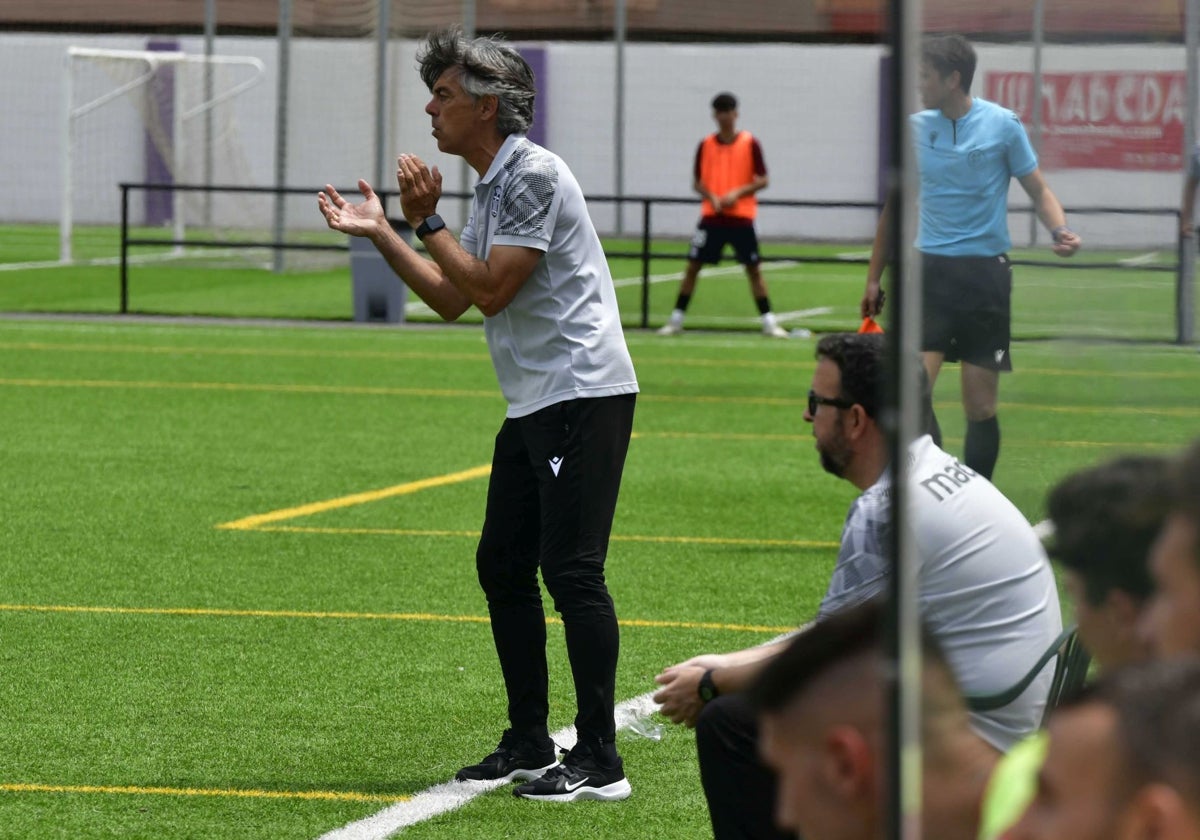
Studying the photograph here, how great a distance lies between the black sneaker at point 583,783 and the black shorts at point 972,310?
1875 mm

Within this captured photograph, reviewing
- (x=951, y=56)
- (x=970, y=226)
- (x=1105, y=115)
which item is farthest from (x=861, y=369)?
(x=951, y=56)

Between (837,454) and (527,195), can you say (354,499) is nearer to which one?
(527,195)

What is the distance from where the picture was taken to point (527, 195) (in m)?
5.32

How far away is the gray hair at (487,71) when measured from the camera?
5355mm

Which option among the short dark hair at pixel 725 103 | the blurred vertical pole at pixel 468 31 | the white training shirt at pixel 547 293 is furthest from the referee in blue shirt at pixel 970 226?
the blurred vertical pole at pixel 468 31

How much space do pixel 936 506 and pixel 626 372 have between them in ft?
6.21

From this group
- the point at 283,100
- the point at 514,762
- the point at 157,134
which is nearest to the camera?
the point at 514,762

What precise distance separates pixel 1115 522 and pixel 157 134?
3151 cm

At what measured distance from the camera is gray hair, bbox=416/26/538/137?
5.36 metres

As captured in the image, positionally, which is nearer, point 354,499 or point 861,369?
point 861,369

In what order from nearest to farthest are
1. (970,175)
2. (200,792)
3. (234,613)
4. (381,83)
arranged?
(970,175), (200,792), (234,613), (381,83)

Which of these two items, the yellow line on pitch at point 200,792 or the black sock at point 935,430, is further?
the yellow line on pitch at point 200,792

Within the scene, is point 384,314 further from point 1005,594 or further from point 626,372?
point 1005,594

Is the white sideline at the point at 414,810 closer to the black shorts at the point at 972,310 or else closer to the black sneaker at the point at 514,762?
the black sneaker at the point at 514,762
